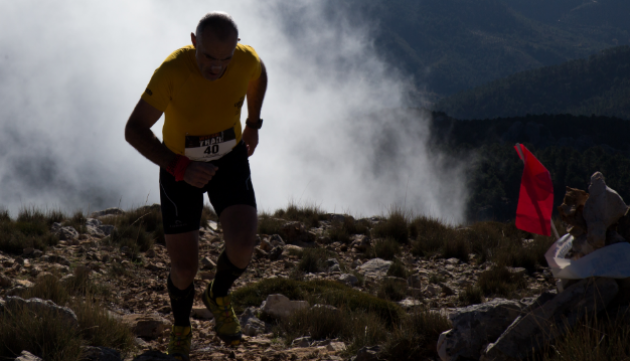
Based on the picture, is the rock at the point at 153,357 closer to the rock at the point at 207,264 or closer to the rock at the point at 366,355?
the rock at the point at 366,355

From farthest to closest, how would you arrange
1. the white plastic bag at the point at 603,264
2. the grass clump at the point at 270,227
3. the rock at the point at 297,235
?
the grass clump at the point at 270,227 < the rock at the point at 297,235 < the white plastic bag at the point at 603,264

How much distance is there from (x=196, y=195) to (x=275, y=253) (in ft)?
16.2

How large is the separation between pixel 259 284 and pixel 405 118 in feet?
449

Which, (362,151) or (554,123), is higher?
(362,151)

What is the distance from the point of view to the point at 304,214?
38.0 ft

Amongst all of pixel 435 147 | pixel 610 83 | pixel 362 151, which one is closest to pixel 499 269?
pixel 435 147

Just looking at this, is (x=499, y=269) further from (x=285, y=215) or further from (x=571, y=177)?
(x=571, y=177)

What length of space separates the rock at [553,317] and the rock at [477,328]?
30 cm

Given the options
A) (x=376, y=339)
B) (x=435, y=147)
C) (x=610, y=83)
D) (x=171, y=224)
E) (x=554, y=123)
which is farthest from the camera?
(x=610, y=83)

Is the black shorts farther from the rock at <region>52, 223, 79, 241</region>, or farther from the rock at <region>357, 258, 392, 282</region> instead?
the rock at <region>52, 223, 79, 241</region>

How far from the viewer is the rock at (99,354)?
3.31 metres

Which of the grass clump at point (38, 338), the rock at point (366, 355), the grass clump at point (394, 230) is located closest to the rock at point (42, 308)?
the grass clump at point (38, 338)

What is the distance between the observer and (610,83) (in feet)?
619

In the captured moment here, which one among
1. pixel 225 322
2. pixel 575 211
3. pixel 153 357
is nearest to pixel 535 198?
pixel 575 211
